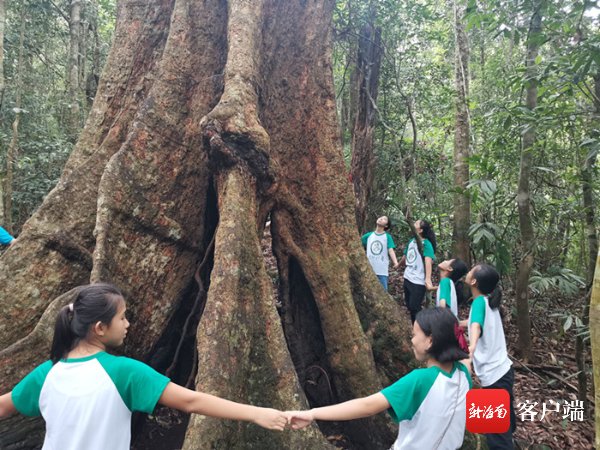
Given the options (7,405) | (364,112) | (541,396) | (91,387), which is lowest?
(541,396)

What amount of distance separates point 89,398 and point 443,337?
1.63 meters

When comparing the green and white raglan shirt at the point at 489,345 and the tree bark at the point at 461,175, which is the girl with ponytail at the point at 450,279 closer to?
the green and white raglan shirt at the point at 489,345

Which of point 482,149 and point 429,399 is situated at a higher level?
point 482,149

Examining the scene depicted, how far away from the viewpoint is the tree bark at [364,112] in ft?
25.9

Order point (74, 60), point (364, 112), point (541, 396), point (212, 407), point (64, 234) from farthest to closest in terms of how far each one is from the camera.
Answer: point (74, 60) → point (364, 112) → point (541, 396) → point (64, 234) → point (212, 407)

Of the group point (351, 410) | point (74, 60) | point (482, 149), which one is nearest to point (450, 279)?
point (351, 410)

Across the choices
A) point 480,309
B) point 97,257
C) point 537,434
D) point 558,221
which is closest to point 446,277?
point 480,309

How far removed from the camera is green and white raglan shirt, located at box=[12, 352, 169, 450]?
1.78 metres

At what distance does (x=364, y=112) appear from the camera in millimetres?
8016

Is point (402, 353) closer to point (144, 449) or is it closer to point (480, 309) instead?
point (480, 309)

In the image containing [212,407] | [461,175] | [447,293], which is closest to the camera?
[212,407]

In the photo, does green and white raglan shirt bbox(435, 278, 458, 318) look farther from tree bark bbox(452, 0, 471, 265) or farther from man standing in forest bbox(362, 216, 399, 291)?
tree bark bbox(452, 0, 471, 265)

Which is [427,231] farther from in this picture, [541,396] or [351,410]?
[351,410]

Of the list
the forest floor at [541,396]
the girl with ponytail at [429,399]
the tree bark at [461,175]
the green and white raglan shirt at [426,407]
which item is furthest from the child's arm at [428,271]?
the green and white raglan shirt at [426,407]
